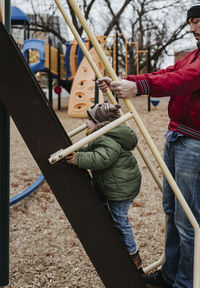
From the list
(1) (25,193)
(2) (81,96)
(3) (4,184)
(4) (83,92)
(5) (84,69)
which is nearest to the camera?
(3) (4,184)

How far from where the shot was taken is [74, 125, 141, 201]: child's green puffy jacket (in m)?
1.92

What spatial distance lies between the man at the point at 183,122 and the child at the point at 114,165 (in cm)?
25

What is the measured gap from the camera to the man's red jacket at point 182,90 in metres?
1.65

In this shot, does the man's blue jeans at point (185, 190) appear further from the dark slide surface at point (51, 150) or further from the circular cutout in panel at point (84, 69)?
the circular cutout in panel at point (84, 69)

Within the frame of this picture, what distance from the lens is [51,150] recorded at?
177 cm

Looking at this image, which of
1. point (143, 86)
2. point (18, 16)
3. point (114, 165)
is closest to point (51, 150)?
point (114, 165)

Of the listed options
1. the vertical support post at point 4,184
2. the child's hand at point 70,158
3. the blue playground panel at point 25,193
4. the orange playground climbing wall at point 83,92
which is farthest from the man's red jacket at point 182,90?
the orange playground climbing wall at point 83,92

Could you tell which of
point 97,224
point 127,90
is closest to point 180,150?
point 127,90

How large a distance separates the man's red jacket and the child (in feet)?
1.03

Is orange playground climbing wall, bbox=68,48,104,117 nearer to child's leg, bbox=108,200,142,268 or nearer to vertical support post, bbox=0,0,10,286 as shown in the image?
vertical support post, bbox=0,0,10,286

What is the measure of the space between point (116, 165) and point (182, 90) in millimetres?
626

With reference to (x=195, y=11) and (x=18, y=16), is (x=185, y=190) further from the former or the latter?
(x=18, y=16)

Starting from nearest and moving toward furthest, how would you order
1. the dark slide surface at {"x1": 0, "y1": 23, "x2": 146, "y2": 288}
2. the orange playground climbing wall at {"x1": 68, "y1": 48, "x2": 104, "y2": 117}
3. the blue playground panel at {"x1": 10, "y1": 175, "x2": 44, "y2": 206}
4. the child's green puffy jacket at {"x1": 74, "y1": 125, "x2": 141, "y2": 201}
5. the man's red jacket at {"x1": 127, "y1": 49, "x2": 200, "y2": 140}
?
the man's red jacket at {"x1": 127, "y1": 49, "x2": 200, "y2": 140} < the dark slide surface at {"x1": 0, "y1": 23, "x2": 146, "y2": 288} < the child's green puffy jacket at {"x1": 74, "y1": 125, "x2": 141, "y2": 201} < the blue playground panel at {"x1": 10, "y1": 175, "x2": 44, "y2": 206} < the orange playground climbing wall at {"x1": 68, "y1": 48, "x2": 104, "y2": 117}

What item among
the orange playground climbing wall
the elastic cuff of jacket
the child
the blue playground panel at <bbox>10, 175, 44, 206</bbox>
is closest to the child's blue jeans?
the child
